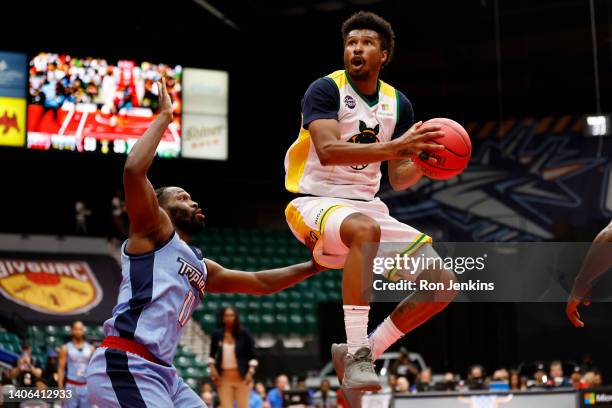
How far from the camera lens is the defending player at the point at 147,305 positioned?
14.6 ft

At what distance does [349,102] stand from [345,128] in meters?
0.15

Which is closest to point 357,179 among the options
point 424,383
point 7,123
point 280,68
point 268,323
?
point 424,383

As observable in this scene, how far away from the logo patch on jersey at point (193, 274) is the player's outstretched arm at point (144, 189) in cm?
19

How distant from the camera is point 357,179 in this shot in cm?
535

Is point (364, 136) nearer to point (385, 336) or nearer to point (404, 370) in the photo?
point (385, 336)

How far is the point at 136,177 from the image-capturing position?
4.39 m

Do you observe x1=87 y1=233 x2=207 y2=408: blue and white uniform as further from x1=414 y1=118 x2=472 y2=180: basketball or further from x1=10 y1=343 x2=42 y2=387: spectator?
x1=10 y1=343 x2=42 y2=387: spectator

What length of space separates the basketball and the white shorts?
1.49 ft

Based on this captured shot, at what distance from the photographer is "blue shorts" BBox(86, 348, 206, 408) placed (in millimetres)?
4422

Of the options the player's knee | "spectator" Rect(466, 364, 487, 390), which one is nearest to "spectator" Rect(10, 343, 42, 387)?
"spectator" Rect(466, 364, 487, 390)

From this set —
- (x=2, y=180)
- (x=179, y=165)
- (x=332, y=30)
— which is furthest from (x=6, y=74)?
→ (x=332, y=30)

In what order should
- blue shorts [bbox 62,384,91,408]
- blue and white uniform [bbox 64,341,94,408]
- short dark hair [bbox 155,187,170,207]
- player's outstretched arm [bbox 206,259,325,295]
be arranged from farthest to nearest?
blue and white uniform [bbox 64,341,94,408] → blue shorts [bbox 62,384,91,408] → player's outstretched arm [bbox 206,259,325,295] → short dark hair [bbox 155,187,170,207]

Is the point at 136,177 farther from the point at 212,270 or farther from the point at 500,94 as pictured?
the point at 500,94

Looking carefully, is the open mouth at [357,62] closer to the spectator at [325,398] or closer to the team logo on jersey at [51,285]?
the spectator at [325,398]
